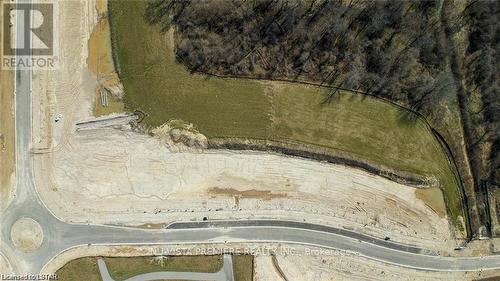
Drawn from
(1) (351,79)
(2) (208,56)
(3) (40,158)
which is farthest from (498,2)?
(3) (40,158)

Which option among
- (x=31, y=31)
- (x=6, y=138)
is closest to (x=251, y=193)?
(x=6, y=138)

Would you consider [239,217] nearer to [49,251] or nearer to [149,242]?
[149,242]

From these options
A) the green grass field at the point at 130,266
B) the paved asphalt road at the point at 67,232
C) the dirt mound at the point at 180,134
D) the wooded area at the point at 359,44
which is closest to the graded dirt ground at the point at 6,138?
the paved asphalt road at the point at 67,232

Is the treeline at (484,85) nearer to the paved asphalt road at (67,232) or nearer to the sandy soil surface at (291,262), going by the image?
the sandy soil surface at (291,262)

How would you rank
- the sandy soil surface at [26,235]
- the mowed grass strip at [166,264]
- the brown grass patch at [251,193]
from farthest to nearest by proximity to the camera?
the brown grass patch at [251,193] < the mowed grass strip at [166,264] < the sandy soil surface at [26,235]

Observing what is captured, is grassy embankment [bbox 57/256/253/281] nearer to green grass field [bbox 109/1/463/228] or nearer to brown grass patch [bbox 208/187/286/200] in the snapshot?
brown grass patch [bbox 208/187/286/200]

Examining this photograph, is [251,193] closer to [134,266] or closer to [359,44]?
[134,266]

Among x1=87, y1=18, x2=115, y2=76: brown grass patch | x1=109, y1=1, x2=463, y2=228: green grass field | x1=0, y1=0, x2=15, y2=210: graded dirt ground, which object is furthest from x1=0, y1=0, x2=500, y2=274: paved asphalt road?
x1=109, y1=1, x2=463, y2=228: green grass field
